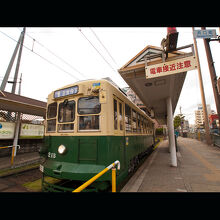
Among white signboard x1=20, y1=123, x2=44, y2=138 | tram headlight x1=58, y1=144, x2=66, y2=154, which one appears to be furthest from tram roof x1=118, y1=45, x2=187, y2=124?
white signboard x1=20, y1=123, x2=44, y2=138

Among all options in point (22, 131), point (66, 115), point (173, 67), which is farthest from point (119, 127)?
point (22, 131)

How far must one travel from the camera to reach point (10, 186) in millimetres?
4441

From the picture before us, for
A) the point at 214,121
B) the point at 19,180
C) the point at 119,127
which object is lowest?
the point at 19,180

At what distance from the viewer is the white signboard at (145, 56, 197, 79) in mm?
3988

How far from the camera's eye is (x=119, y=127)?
3.79m

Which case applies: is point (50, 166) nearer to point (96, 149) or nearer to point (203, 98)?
point (96, 149)

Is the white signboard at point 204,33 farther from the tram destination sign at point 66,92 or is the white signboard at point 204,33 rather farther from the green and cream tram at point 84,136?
the tram destination sign at point 66,92

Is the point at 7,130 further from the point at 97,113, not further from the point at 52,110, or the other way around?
the point at 97,113

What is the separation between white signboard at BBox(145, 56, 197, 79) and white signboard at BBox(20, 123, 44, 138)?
28.2 ft

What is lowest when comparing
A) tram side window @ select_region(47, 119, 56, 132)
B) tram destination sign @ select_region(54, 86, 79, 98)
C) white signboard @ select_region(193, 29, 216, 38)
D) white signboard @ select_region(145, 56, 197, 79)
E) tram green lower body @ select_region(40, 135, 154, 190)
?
tram green lower body @ select_region(40, 135, 154, 190)

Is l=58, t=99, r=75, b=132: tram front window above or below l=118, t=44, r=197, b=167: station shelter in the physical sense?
below

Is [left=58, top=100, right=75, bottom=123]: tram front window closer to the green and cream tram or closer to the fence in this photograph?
the green and cream tram

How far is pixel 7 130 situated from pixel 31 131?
1.57 m
